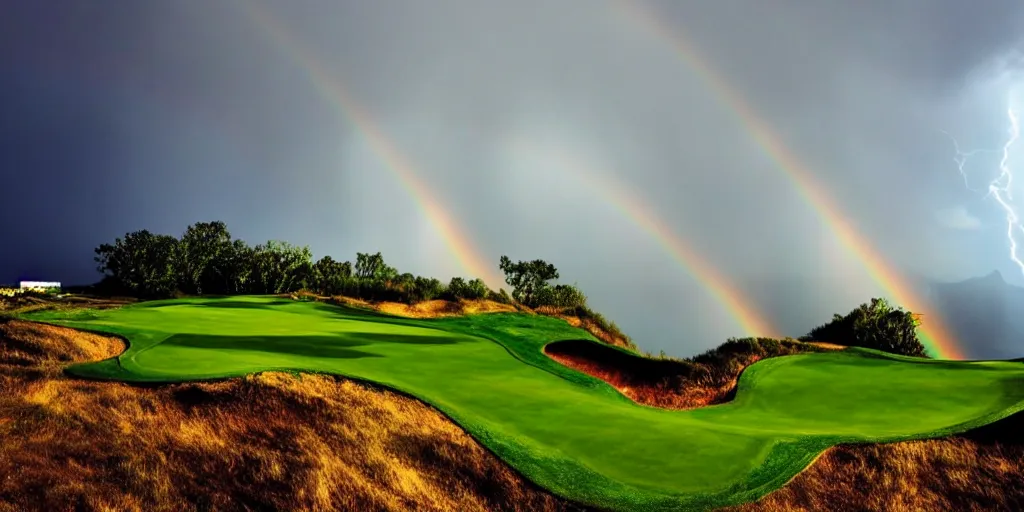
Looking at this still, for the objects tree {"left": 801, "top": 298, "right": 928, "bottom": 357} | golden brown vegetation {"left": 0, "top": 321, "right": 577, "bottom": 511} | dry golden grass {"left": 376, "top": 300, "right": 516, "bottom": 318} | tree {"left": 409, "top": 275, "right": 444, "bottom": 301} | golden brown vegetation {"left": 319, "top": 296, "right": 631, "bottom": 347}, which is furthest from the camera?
tree {"left": 409, "top": 275, "right": 444, "bottom": 301}

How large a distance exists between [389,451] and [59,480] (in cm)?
451

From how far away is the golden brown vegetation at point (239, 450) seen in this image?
795 cm

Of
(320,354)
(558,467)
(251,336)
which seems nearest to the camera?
(558,467)

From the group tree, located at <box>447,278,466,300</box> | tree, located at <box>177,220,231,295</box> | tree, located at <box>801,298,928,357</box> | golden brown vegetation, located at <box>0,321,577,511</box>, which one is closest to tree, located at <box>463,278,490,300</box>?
tree, located at <box>447,278,466,300</box>

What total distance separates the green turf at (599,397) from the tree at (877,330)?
7159 mm

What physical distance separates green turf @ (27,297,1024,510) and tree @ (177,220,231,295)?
37348mm

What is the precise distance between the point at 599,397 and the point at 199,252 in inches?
2053

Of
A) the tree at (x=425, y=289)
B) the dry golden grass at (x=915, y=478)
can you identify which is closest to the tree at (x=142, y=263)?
the tree at (x=425, y=289)

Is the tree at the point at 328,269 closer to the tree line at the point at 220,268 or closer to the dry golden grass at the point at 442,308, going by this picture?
the tree line at the point at 220,268

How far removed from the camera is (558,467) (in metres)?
8.86

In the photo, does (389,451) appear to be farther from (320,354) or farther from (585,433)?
(320,354)

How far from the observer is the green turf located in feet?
29.0

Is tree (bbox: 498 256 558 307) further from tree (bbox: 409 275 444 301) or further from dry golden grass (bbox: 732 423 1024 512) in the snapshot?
dry golden grass (bbox: 732 423 1024 512)

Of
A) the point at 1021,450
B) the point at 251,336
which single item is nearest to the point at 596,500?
the point at 1021,450
